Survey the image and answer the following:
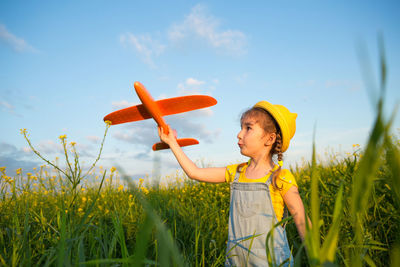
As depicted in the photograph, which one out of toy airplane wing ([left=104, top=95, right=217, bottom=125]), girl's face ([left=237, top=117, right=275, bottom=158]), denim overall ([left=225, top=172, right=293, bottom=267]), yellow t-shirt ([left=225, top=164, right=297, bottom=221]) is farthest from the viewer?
toy airplane wing ([left=104, top=95, right=217, bottom=125])

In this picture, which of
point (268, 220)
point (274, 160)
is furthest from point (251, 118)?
point (268, 220)

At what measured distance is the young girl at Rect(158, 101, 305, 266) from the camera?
249cm

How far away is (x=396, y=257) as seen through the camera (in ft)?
2.19

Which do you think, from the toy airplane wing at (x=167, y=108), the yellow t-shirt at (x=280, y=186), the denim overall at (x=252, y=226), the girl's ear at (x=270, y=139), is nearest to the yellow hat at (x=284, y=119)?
the girl's ear at (x=270, y=139)

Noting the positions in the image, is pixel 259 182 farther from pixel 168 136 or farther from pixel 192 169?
pixel 168 136

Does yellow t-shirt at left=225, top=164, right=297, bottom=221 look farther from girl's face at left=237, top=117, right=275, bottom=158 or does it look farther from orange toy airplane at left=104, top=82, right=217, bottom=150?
orange toy airplane at left=104, top=82, right=217, bottom=150

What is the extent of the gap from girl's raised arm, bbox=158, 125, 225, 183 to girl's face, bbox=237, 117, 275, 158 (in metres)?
0.45

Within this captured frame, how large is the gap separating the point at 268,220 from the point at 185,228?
1.25 meters

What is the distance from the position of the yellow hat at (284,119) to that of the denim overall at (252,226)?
0.54m

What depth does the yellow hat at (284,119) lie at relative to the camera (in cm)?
296

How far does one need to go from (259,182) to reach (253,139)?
48cm

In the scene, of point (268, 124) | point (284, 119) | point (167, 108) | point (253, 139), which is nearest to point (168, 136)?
point (167, 108)

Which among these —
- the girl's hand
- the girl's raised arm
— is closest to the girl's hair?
the girl's raised arm

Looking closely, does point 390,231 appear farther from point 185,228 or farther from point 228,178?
point 185,228
